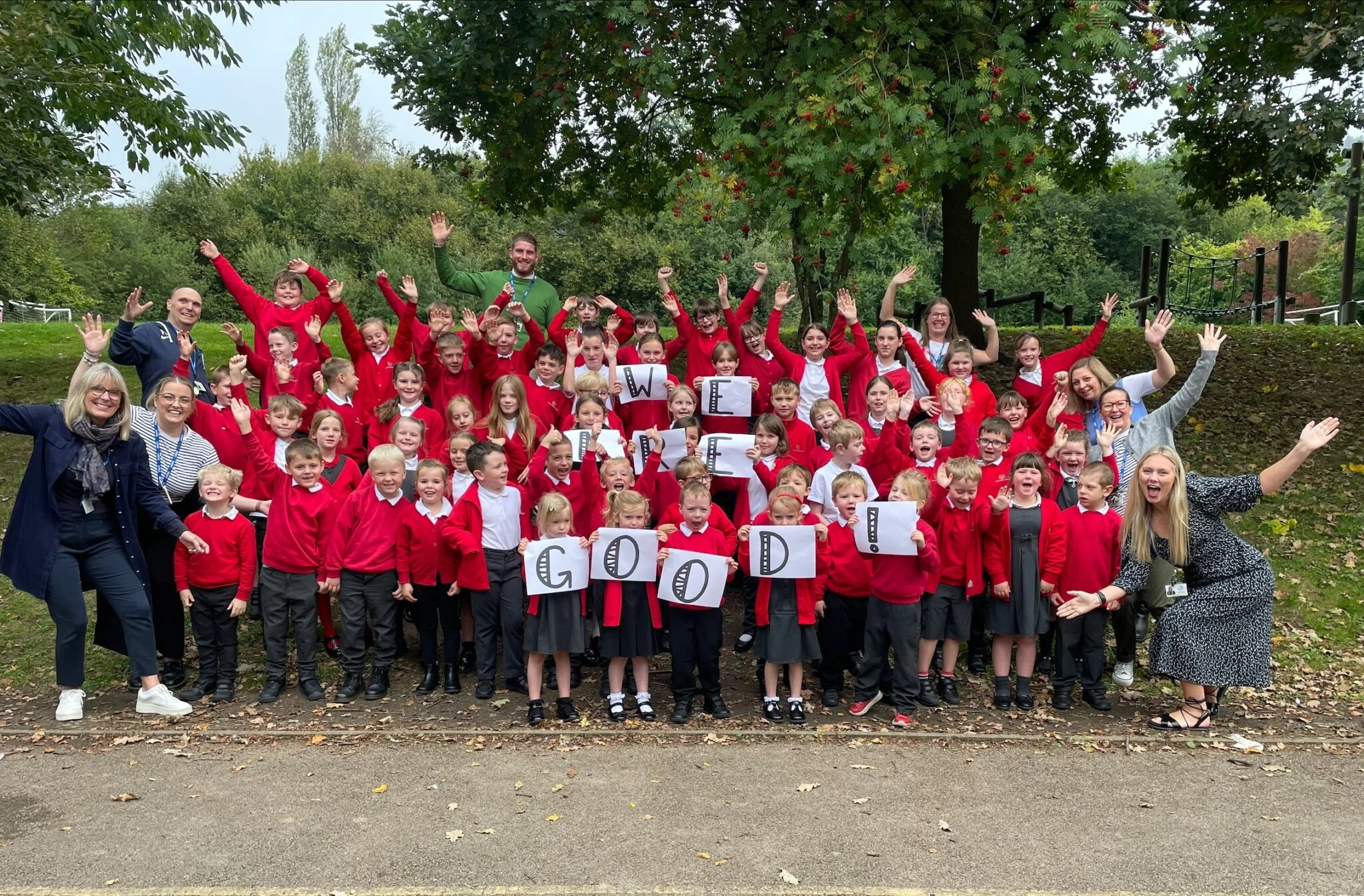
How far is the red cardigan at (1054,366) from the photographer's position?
29.1 ft

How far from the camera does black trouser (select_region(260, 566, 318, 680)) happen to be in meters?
7.34

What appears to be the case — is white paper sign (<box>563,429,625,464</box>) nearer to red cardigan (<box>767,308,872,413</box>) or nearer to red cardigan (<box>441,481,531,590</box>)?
red cardigan (<box>441,481,531,590</box>)

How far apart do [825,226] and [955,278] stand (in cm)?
476

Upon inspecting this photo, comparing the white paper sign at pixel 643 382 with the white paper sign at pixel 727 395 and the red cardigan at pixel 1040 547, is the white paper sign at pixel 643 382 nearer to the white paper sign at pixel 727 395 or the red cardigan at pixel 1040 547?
the white paper sign at pixel 727 395

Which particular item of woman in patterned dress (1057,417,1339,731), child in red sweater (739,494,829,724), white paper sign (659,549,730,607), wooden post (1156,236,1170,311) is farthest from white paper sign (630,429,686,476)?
wooden post (1156,236,1170,311)

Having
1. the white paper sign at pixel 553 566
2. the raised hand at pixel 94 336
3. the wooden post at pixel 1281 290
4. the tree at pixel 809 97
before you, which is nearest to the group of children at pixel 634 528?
the white paper sign at pixel 553 566

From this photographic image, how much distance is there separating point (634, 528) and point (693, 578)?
1.52 feet

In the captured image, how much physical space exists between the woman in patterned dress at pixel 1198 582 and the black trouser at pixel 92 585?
5.59m

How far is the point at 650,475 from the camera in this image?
8008 mm

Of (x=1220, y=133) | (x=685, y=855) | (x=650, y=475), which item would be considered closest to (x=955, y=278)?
(x=1220, y=133)

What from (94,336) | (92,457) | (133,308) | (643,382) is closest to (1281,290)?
(643,382)

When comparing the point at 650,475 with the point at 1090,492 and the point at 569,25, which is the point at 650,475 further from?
the point at 569,25

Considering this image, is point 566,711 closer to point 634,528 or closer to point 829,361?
point 634,528

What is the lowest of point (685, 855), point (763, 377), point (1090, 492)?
point (685, 855)
